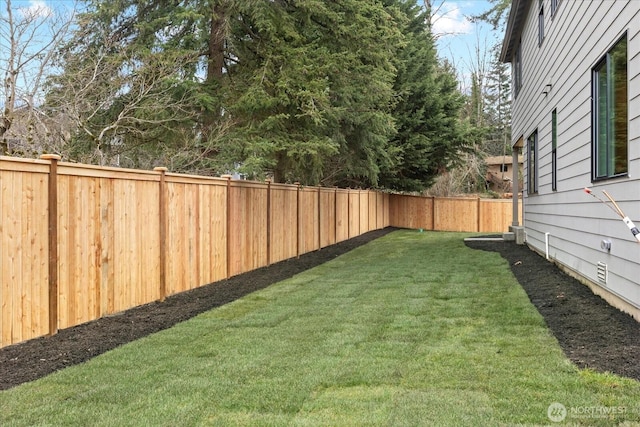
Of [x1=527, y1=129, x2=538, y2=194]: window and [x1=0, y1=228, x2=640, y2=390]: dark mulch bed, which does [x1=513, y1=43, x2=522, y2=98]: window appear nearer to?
[x1=527, y1=129, x2=538, y2=194]: window

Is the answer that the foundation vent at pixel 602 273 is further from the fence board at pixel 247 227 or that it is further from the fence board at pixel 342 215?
the fence board at pixel 342 215

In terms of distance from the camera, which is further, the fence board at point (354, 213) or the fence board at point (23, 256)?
the fence board at point (354, 213)

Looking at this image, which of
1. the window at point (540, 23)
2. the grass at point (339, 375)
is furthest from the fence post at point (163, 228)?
→ the window at point (540, 23)

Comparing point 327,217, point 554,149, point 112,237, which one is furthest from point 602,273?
point 327,217

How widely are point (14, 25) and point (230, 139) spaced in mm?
3616

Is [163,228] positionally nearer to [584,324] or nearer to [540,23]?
[584,324]

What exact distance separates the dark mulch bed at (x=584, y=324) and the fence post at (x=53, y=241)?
4.35m

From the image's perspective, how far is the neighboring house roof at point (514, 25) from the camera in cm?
1082

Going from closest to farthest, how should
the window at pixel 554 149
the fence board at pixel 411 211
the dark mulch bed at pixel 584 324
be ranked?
1. the dark mulch bed at pixel 584 324
2. the window at pixel 554 149
3. the fence board at pixel 411 211

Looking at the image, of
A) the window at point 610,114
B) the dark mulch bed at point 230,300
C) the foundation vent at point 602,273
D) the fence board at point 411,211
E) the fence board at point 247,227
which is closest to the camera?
the dark mulch bed at point 230,300

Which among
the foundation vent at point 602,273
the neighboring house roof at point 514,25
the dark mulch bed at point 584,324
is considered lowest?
the dark mulch bed at point 584,324

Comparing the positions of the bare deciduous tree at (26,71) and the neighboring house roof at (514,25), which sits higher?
the neighboring house roof at (514,25)

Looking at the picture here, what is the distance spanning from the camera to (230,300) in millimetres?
6578

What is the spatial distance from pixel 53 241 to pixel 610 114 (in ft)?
18.3
